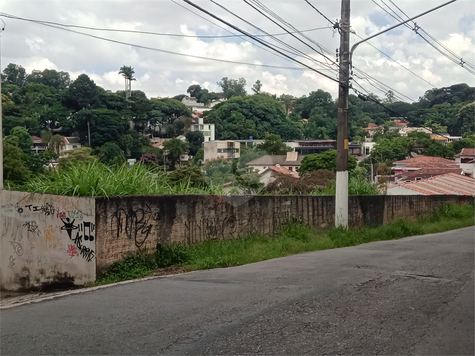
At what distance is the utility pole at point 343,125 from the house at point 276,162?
8627 mm

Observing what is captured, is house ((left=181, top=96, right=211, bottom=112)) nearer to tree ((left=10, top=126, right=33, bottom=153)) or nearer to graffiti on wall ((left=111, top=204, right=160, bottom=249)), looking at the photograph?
tree ((left=10, top=126, right=33, bottom=153))

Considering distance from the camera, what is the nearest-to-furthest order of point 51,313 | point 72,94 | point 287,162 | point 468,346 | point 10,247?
point 468,346 < point 51,313 < point 10,247 < point 287,162 < point 72,94

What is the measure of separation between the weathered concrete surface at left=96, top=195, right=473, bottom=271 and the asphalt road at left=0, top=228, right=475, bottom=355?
3.28 ft

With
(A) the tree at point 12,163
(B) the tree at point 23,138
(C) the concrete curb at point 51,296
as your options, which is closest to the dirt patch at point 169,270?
(C) the concrete curb at point 51,296

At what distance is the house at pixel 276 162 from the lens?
2379 centimetres

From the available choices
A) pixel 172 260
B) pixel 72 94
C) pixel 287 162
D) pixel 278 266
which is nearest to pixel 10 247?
pixel 172 260

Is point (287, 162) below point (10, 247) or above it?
above

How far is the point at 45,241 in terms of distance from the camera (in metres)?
8.47

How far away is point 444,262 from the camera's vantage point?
941 cm

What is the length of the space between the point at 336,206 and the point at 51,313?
922cm

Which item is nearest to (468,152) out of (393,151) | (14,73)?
(393,151)

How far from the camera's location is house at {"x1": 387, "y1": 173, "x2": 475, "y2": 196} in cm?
2808

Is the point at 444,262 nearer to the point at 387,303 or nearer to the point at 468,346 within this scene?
the point at 387,303

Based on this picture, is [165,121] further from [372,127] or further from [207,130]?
[372,127]
